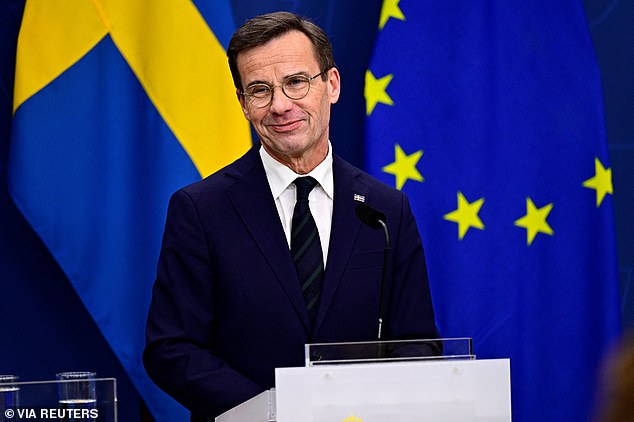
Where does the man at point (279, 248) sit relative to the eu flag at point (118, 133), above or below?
below

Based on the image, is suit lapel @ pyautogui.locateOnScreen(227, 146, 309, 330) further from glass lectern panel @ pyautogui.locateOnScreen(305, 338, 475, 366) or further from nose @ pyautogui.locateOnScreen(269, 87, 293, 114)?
glass lectern panel @ pyautogui.locateOnScreen(305, 338, 475, 366)

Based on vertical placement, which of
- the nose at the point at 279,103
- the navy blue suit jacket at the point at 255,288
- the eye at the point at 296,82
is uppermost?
the eye at the point at 296,82

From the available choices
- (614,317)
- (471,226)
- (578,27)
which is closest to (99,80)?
(471,226)

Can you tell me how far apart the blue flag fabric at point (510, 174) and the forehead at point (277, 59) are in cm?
99

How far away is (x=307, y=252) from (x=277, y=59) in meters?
0.50

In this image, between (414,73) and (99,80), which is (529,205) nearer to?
(414,73)

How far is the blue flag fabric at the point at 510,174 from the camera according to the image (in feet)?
12.5

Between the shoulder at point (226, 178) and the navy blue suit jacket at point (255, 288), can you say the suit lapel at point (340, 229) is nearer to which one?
the navy blue suit jacket at point (255, 288)

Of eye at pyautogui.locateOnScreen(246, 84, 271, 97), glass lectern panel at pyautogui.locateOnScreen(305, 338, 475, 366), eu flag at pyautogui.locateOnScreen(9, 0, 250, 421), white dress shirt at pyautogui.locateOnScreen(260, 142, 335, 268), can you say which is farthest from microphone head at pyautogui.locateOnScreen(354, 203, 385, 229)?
eu flag at pyautogui.locateOnScreen(9, 0, 250, 421)

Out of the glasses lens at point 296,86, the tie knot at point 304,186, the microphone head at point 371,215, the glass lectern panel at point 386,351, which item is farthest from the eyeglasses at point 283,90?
the glass lectern panel at point 386,351

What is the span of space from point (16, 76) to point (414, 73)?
1.36 m

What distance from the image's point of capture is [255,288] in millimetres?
2727

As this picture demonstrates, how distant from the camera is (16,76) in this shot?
3605mm

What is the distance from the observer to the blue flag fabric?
3822 millimetres
